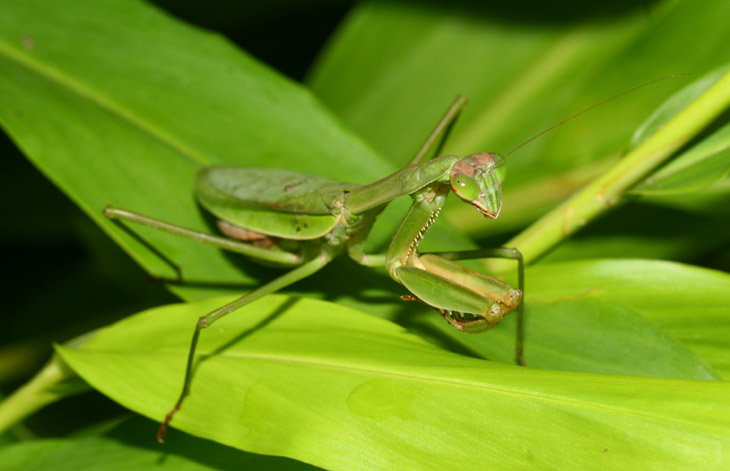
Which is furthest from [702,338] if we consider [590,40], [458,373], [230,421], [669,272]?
[590,40]

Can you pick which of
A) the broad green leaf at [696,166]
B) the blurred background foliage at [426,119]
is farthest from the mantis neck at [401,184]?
the blurred background foliage at [426,119]

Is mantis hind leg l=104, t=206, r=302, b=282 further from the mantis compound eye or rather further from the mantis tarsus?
the mantis compound eye

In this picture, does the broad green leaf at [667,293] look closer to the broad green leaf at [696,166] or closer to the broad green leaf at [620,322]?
the broad green leaf at [620,322]

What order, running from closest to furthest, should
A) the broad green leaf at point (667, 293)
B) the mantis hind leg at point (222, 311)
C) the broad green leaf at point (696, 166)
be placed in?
the mantis hind leg at point (222, 311)
the broad green leaf at point (667, 293)
the broad green leaf at point (696, 166)

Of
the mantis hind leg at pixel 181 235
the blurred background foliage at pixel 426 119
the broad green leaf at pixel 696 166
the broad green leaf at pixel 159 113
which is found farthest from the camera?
the blurred background foliage at pixel 426 119

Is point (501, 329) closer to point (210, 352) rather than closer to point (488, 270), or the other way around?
point (488, 270)

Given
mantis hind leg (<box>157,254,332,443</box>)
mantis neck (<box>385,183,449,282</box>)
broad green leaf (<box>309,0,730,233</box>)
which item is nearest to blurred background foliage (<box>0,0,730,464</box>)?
broad green leaf (<box>309,0,730,233</box>)
